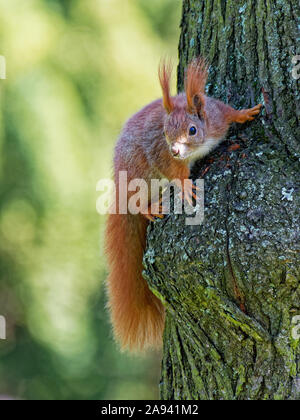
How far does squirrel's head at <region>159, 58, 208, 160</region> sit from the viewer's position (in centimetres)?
193

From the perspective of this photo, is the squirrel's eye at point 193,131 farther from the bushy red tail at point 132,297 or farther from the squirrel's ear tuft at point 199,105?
the bushy red tail at point 132,297

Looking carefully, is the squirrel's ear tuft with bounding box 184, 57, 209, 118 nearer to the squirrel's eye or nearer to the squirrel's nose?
the squirrel's eye

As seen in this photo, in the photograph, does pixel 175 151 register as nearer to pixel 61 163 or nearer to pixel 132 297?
pixel 132 297

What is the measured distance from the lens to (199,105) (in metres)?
1.99

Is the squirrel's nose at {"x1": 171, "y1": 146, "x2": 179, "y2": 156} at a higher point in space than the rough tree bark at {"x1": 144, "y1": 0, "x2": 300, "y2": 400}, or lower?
higher

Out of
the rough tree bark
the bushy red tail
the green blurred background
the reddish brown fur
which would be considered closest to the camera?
the rough tree bark

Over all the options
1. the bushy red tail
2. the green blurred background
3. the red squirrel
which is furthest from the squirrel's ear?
the green blurred background

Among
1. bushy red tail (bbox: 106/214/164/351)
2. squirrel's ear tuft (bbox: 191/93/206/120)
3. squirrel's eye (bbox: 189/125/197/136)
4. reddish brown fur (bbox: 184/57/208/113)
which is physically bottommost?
bushy red tail (bbox: 106/214/164/351)

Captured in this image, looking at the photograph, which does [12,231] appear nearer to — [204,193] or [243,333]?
[204,193]

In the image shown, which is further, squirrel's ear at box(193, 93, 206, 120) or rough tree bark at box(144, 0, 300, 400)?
squirrel's ear at box(193, 93, 206, 120)

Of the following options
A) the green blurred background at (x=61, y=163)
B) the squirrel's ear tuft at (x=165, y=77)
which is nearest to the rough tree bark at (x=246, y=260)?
the squirrel's ear tuft at (x=165, y=77)

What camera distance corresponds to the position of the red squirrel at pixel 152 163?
1.94 meters

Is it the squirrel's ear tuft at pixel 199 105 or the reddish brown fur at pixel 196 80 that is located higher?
the reddish brown fur at pixel 196 80

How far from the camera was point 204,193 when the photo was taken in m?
1.67
